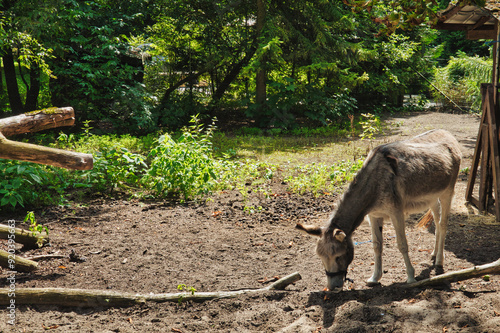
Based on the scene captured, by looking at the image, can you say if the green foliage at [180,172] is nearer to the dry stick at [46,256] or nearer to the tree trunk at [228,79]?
the dry stick at [46,256]

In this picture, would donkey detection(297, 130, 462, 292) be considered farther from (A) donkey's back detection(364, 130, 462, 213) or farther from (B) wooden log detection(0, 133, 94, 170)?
(B) wooden log detection(0, 133, 94, 170)

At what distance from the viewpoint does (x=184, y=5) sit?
51.6 feet

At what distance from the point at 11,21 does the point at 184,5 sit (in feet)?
26.2

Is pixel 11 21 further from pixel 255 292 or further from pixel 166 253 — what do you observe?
pixel 255 292

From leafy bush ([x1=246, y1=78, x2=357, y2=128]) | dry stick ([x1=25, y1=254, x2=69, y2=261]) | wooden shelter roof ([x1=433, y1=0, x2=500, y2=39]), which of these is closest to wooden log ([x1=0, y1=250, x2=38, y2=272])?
dry stick ([x1=25, y1=254, x2=69, y2=261])

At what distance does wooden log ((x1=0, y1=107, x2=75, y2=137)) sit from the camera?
4.35 metres

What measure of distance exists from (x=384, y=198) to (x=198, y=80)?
1439 centimetres

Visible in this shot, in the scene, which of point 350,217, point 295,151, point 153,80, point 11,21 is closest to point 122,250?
point 350,217

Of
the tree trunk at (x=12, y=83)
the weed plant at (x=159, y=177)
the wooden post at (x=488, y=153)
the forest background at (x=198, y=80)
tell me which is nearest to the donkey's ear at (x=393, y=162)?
the wooden post at (x=488, y=153)

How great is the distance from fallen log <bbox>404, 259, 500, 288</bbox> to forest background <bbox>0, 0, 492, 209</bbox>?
4.08m

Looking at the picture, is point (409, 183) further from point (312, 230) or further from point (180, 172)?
point (180, 172)

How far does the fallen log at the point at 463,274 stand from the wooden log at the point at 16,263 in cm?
429

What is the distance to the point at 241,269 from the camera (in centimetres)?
527

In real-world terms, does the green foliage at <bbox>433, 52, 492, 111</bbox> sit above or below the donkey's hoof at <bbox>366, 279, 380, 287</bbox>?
above
